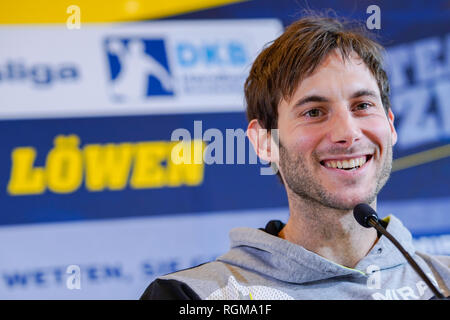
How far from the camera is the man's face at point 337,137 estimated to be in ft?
4.39

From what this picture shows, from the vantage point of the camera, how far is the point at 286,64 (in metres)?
1.45

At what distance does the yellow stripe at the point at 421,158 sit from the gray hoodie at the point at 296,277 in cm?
126

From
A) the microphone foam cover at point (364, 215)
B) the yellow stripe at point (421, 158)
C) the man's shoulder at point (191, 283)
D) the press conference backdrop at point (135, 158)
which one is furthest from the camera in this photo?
the yellow stripe at point (421, 158)

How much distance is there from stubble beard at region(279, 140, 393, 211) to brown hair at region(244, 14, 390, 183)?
0.42 feet

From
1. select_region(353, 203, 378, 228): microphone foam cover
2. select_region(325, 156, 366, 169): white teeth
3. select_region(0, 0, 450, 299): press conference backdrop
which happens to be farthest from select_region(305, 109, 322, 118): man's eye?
select_region(0, 0, 450, 299): press conference backdrop

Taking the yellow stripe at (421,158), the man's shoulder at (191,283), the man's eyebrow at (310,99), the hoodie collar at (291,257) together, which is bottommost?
the man's shoulder at (191,283)

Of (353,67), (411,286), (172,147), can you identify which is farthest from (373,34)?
(172,147)

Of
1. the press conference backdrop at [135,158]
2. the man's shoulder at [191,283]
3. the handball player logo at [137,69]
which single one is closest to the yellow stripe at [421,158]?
the press conference backdrop at [135,158]

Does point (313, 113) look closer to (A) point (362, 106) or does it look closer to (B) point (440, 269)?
(A) point (362, 106)

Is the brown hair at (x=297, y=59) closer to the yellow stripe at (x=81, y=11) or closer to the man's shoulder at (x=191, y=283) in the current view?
the man's shoulder at (x=191, y=283)

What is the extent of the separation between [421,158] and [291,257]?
4.96 ft

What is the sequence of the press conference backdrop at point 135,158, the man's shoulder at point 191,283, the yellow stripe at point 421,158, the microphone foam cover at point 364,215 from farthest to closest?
the yellow stripe at point 421,158
the press conference backdrop at point 135,158
the man's shoulder at point 191,283
the microphone foam cover at point 364,215

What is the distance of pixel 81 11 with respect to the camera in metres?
2.59
